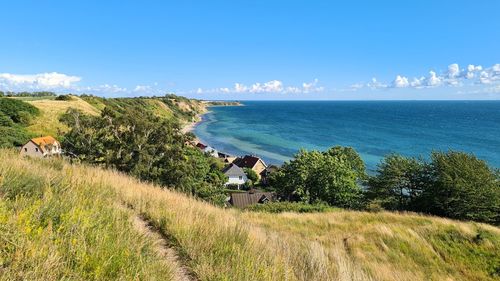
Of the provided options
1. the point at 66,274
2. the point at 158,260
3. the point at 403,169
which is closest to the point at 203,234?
the point at 158,260

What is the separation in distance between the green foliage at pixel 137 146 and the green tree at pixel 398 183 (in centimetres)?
1640

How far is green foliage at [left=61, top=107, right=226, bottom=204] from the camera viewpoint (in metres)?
26.3

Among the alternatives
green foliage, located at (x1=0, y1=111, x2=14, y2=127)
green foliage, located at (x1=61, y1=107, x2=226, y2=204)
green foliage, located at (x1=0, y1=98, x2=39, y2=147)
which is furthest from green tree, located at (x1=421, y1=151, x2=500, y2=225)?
green foliage, located at (x1=0, y1=111, x2=14, y2=127)

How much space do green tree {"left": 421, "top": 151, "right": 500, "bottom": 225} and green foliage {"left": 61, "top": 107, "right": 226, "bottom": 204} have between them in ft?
63.2

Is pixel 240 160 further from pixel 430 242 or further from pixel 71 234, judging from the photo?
pixel 71 234

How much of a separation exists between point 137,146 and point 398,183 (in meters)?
25.2

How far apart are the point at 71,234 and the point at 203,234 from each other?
79.7 inches

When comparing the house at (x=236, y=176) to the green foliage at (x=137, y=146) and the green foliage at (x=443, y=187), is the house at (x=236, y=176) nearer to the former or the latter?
the green foliage at (x=443, y=187)

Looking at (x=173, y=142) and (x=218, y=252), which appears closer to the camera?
(x=218, y=252)

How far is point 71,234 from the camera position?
11.2 ft

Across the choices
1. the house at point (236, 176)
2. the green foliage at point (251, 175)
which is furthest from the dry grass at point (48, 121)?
the green foliage at point (251, 175)

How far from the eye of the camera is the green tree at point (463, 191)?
28.5 m

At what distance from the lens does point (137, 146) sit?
27.2 m

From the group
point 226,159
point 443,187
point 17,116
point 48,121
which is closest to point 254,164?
point 226,159
